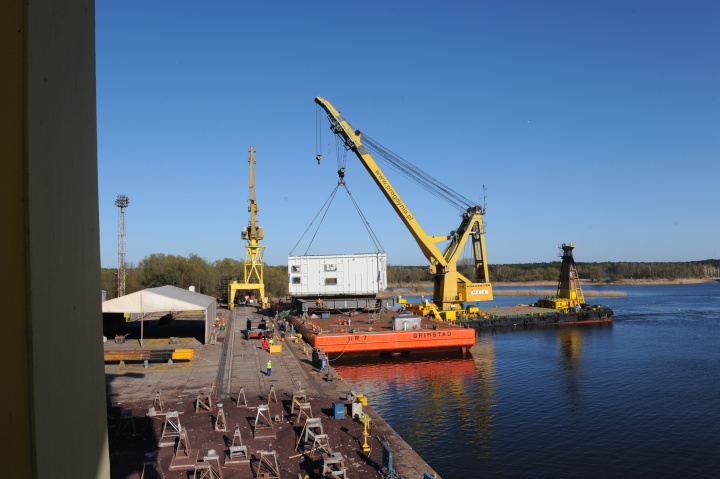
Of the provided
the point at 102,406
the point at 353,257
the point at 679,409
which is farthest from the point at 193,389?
the point at 353,257

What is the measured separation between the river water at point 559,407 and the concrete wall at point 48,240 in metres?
18.6

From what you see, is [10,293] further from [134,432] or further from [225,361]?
[225,361]

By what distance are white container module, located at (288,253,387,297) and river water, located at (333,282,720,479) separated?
42.2ft

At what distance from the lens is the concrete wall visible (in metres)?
1.82

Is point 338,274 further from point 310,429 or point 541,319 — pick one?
point 310,429

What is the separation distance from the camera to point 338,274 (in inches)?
2057

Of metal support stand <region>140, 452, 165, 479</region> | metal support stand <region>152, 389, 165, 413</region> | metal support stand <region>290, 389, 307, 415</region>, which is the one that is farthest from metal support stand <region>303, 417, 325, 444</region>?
metal support stand <region>152, 389, 165, 413</region>

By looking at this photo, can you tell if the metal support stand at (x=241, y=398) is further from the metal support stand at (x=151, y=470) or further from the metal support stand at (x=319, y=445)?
the metal support stand at (x=151, y=470)

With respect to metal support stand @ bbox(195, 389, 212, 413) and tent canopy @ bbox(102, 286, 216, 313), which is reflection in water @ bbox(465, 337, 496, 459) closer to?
metal support stand @ bbox(195, 389, 212, 413)

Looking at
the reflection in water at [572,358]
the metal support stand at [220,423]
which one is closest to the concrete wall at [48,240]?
the metal support stand at [220,423]

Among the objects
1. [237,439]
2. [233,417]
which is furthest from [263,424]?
[237,439]

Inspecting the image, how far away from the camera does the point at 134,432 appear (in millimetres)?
16562

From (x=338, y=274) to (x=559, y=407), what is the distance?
28.9 meters

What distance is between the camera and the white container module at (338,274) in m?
51.8
